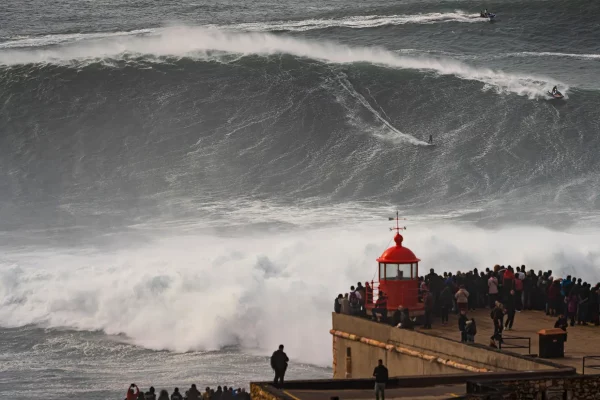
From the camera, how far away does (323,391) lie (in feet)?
61.6

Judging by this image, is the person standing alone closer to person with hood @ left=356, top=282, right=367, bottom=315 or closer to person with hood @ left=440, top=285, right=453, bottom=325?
person with hood @ left=440, top=285, right=453, bottom=325

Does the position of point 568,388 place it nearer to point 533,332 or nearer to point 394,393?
point 394,393

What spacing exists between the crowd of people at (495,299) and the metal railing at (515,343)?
19cm

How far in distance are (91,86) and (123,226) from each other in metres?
12.8

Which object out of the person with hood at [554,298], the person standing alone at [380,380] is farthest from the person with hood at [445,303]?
the person standing alone at [380,380]

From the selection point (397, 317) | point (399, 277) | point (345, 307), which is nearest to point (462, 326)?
point (397, 317)

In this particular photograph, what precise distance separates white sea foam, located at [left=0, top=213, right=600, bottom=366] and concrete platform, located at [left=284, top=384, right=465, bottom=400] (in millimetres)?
11002

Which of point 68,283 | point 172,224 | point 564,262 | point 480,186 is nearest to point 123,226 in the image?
point 172,224

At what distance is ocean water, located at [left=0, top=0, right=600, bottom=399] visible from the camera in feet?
109

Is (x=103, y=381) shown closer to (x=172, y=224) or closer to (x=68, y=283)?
(x=68, y=283)

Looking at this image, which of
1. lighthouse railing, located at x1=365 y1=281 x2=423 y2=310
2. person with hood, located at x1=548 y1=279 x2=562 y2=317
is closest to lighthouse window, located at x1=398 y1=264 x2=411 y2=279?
lighthouse railing, located at x1=365 y1=281 x2=423 y2=310

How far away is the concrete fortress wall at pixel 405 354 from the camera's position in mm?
20625

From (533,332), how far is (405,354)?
2.17 meters

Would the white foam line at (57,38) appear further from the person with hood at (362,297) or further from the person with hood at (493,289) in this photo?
the person with hood at (493,289)
